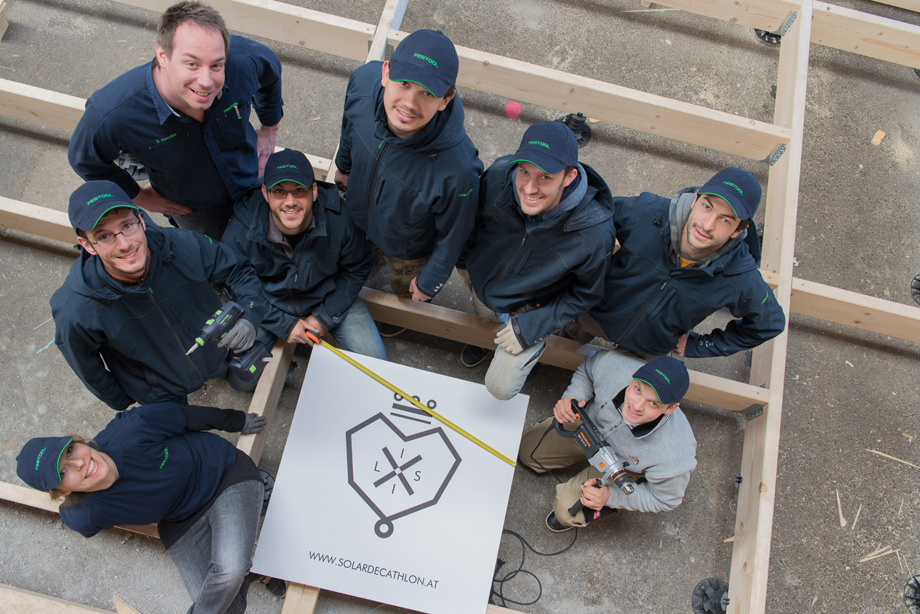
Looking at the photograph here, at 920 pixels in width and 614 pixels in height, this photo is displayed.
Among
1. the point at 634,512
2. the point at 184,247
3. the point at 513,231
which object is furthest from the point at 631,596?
the point at 184,247

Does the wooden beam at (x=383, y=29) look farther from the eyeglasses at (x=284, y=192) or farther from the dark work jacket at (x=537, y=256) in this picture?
the dark work jacket at (x=537, y=256)

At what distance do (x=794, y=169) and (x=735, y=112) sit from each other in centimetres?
87

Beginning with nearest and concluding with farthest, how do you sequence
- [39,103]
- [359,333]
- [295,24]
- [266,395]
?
[266,395] < [359,333] < [39,103] < [295,24]

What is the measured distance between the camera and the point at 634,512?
2.85m

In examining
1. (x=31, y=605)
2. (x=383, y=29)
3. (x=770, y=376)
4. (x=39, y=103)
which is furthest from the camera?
(x=383, y=29)

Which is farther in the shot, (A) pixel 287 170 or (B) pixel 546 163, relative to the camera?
(A) pixel 287 170

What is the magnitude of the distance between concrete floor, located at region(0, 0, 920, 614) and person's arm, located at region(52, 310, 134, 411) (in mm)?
644

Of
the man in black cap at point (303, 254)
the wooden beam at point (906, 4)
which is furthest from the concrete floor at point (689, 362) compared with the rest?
the man in black cap at point (303, 254)

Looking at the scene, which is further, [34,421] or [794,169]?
[794,169]

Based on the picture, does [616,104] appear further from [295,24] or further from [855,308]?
[295,24]

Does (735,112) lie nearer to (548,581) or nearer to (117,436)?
(548,581)

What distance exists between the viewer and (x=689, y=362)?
10.3 feet

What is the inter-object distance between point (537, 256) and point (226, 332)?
4.26 ft

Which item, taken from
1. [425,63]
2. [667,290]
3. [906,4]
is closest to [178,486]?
[425,63]
